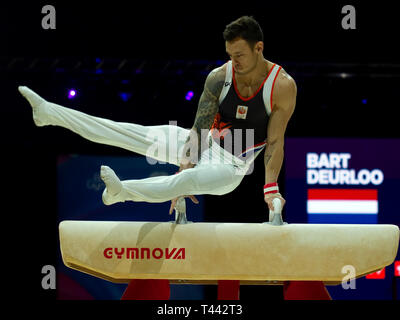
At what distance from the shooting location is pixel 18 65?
6.38 metres

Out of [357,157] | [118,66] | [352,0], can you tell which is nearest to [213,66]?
[118,66]

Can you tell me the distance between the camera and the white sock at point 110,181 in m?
3.44

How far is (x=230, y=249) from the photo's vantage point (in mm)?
3787

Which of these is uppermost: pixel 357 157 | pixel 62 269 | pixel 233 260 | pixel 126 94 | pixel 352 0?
pixel 352 0

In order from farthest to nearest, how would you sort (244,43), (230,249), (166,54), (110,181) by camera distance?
(166,54) < (244,43) < (230,249) < (110,181)

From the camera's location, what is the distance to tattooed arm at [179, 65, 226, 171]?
4.18 metres

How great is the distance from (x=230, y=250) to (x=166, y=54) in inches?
133

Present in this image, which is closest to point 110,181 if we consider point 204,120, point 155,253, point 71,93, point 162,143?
point 155,253

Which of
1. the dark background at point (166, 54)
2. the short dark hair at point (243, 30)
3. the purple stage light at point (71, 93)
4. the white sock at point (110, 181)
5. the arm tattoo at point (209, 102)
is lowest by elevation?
the white sock at point (110, 181)

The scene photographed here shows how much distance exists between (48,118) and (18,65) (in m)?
2.47

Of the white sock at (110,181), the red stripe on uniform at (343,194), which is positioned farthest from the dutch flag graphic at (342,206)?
the white sock at (110,181)

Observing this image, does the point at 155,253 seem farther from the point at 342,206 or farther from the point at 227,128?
the point at 342,206

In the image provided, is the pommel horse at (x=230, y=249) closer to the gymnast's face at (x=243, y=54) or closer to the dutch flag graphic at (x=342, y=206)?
the gymnast's face at (x=243, y=54)

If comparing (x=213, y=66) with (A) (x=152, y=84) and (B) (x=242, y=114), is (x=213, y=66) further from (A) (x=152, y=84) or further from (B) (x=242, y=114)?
(B) (x=242, y=114)
